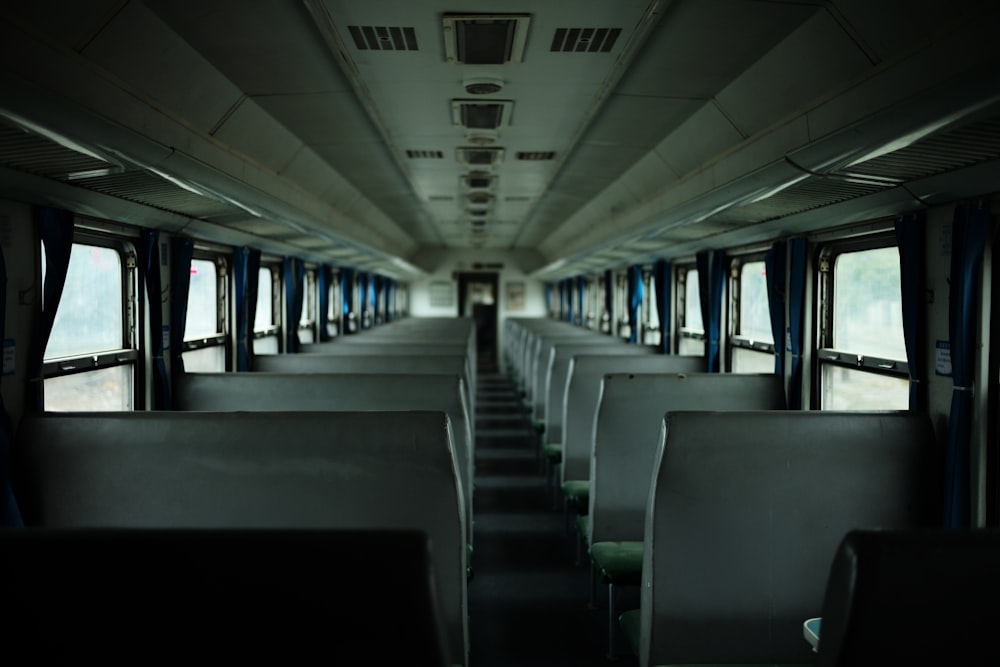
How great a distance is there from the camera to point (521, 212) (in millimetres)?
12391

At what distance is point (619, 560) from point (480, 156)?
183 inches

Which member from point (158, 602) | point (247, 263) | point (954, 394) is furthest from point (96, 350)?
point (954, 394)

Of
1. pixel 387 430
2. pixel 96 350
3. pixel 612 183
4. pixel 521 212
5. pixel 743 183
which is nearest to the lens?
pixel 387 430

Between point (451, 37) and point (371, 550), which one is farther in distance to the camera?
point (451, 37)

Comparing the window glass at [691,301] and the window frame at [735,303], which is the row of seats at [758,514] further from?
the window glass at [691,301]

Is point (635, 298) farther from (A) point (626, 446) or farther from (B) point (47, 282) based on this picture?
(B) point (47, 282)

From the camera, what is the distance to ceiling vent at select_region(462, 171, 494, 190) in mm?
8508

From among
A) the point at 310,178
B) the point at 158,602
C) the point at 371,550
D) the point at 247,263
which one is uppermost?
the point at 310,178

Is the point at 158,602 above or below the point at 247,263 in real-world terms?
below

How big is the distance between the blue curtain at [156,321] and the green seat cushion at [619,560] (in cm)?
365

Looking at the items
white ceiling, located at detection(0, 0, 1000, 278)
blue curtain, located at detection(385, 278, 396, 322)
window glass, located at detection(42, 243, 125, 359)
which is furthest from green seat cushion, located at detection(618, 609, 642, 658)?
blue curtain, located at detection(385, 278, 396, 322)

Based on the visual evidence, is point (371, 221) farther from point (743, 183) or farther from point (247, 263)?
point (743, 183)

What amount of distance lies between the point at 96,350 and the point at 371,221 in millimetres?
7612

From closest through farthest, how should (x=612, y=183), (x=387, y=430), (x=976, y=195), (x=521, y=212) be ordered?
(x=387, y=430) < (x=976, y=195) < (x=612, y=183) < (x=521, y=212)
